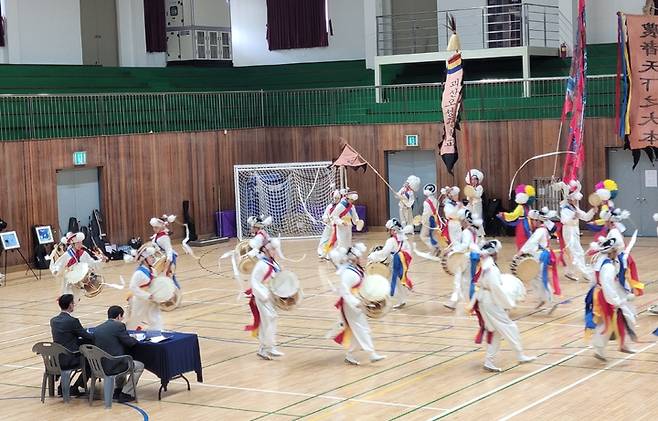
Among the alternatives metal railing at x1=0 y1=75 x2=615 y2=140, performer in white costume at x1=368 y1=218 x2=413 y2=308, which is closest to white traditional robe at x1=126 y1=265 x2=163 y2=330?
performer in white costume at x1=368 y1=218 x2=413 y2=308

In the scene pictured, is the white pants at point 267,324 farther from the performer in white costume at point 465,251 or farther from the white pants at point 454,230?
the white pants at point 454,230

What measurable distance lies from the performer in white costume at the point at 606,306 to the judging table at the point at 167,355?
519cm

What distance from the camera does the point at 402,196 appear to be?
2700 cm

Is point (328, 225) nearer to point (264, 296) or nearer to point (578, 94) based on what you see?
point (578, 94)

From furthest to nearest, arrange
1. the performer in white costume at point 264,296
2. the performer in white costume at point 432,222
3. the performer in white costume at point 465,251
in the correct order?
1. the performer in white costume at point 432,222
2. the performer in white costume at point 465,251
3. the performer in white costume at point 264,296

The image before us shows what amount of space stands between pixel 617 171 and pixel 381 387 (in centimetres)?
1650

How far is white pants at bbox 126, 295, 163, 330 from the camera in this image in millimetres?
16806

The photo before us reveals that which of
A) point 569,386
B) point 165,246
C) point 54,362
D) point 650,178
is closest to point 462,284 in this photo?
point 569,386

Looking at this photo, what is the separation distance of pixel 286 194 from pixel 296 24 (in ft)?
28.3

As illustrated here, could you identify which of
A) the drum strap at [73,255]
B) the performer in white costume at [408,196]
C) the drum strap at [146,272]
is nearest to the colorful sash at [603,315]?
the drum strap at [146,272]

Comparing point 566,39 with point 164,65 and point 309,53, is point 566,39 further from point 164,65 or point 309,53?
point 164,65

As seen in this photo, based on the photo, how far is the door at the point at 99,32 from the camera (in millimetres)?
38250

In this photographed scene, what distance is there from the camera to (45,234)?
90.1 ft

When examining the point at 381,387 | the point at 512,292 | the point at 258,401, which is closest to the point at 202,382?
the point at 258,401
